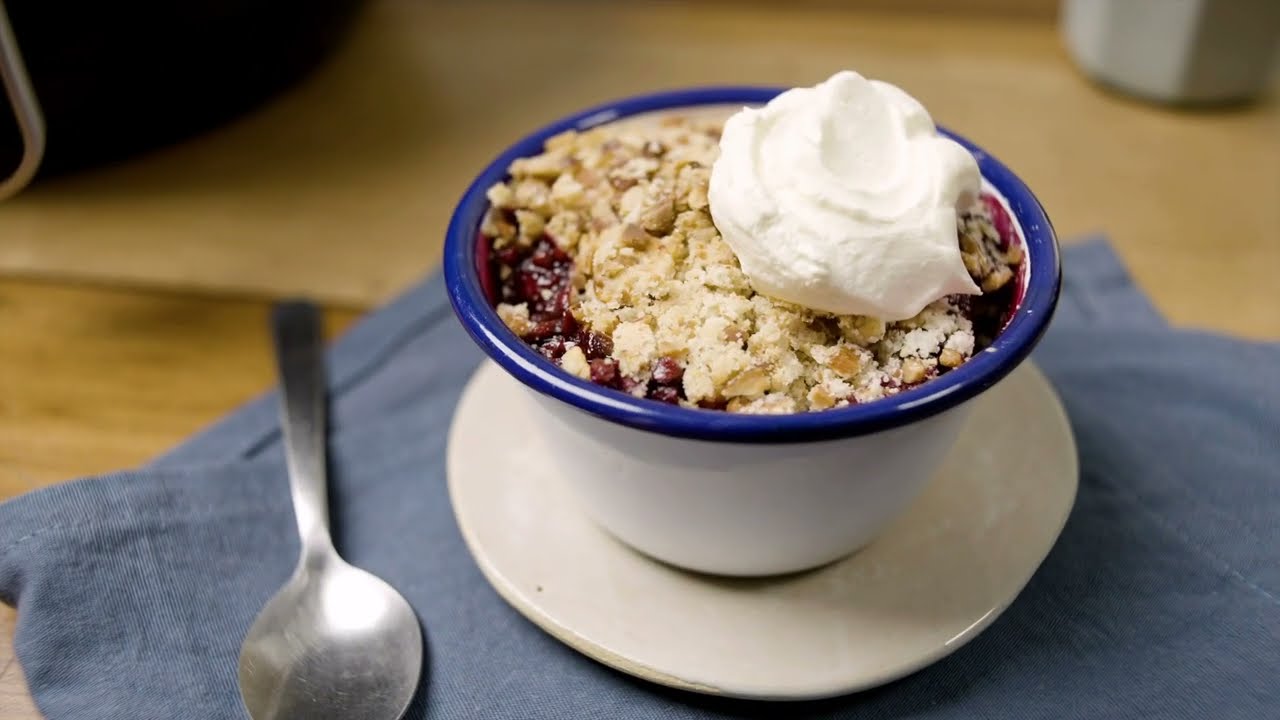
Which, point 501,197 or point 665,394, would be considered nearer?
point 665,394

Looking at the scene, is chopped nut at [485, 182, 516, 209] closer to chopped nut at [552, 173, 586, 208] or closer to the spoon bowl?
chopped nut at [552, 173, 586, 208]

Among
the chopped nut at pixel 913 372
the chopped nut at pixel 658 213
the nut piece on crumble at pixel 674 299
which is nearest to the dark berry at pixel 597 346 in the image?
the nut piece on crumble at pixel 674 299

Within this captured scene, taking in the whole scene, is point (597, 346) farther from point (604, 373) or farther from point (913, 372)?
point (913, 372)

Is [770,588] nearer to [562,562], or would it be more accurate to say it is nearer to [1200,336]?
[562,562]

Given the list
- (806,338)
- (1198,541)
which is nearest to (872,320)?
(806,338)

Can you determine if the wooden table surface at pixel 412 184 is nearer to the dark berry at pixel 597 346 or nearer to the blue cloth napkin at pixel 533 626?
the blue cloth napkin at pixel 533 626

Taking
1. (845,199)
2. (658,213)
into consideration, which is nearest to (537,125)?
(658,213)
